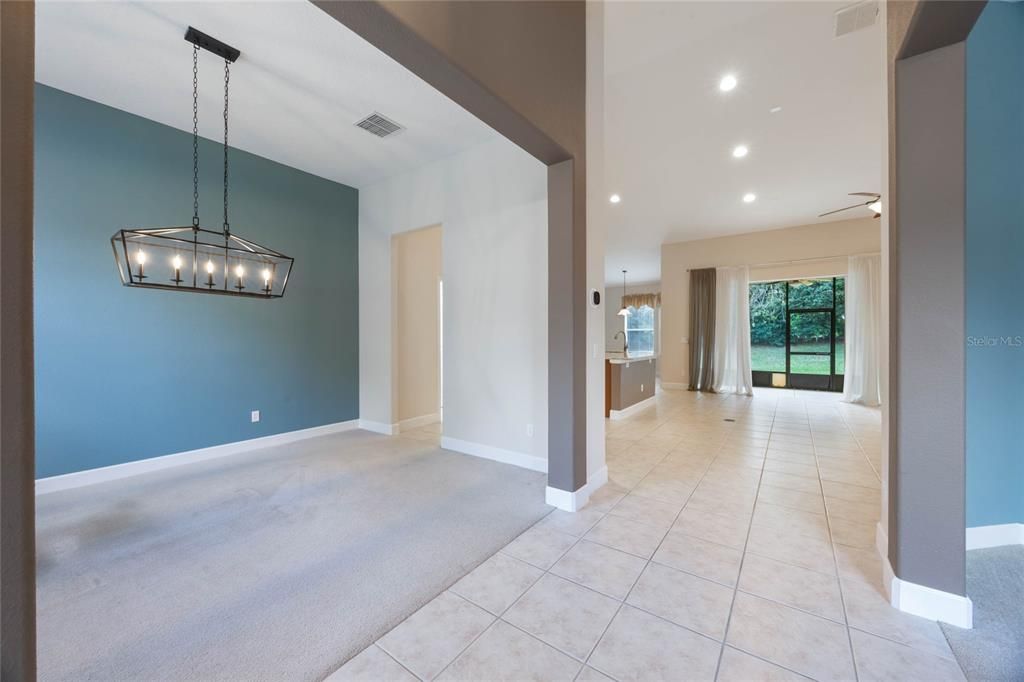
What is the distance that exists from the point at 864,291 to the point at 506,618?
8.38 metres

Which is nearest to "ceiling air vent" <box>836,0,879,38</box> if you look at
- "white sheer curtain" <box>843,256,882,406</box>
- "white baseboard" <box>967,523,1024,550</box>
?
"white baseboard" <box>967,523,1024,550</box>

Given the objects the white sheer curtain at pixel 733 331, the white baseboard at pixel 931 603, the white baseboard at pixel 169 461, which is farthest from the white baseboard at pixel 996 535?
the white sheer curtain at pixel 733 331

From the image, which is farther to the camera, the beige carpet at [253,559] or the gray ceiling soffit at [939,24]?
the beige carpet at [253,559]

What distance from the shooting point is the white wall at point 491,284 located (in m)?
3.68

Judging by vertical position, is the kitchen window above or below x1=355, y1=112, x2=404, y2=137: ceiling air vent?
below

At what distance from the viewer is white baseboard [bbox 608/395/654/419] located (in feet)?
18.9

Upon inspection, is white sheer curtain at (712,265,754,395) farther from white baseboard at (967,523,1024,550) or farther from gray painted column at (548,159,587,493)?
gray painted column at (548,159,587,493)

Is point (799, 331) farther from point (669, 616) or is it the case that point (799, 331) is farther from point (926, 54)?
point (669, 616)

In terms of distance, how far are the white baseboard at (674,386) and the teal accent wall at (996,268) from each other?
636 centimetres

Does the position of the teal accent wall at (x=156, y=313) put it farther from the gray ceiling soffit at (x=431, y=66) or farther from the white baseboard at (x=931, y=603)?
the white baseboard at (x=931, y=603)

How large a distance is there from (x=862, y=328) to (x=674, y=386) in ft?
11.3

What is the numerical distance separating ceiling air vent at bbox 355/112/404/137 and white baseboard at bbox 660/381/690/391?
7.54 m

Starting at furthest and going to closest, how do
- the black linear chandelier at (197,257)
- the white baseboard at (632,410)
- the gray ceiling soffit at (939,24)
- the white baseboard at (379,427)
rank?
the white baseboard at (632,410)
the white baseboard at (379,427)
the black linear chandelier at (197,257)
the gray ceiling soffit at (939,24)

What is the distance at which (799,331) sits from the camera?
9109 millimetres
